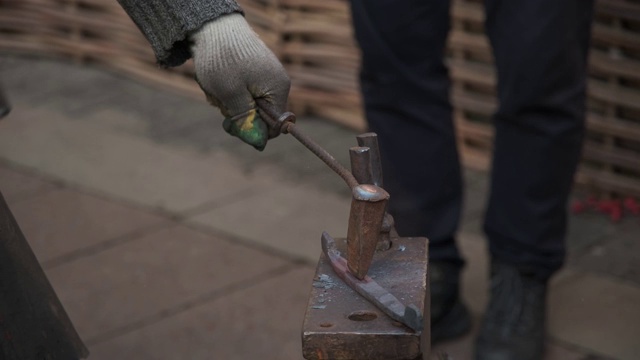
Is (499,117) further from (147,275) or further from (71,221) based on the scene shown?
(71,221)

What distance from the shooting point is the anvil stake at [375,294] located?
1.82 m

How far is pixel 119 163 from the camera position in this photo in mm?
4875

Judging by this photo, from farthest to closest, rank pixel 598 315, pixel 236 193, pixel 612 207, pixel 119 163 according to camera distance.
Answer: pixel 119 163, pixel 236 193, pixel 612 207, pixel 598 315

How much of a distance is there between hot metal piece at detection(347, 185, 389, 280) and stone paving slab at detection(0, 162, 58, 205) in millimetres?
2891

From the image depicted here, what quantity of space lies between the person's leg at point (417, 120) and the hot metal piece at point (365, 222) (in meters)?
1.32

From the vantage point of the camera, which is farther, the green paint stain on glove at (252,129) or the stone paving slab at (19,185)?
the stone paving slab at (19,185)

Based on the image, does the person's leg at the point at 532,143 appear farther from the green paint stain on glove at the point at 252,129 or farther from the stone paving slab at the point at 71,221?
the stone paving slab at the point at 71,221

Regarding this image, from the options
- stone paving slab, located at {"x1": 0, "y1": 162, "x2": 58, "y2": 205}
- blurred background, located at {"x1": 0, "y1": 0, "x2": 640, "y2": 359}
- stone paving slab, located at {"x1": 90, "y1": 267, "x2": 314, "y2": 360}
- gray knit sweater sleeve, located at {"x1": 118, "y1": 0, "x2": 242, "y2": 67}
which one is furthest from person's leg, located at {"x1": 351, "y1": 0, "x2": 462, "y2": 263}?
stone paving slab, located at {"x1": 0, "y1": 162, "x2": 58, "y2": 205}

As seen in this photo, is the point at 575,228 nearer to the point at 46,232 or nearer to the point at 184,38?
the point at 46,232

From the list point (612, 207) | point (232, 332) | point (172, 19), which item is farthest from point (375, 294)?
point (612, 207)

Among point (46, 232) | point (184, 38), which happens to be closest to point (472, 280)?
point (46, 232)

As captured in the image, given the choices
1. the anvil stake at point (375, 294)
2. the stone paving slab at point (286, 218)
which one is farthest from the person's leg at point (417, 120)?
the anvil stake at point (375, 294)

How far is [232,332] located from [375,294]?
1.69m

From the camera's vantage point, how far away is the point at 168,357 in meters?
3.46
